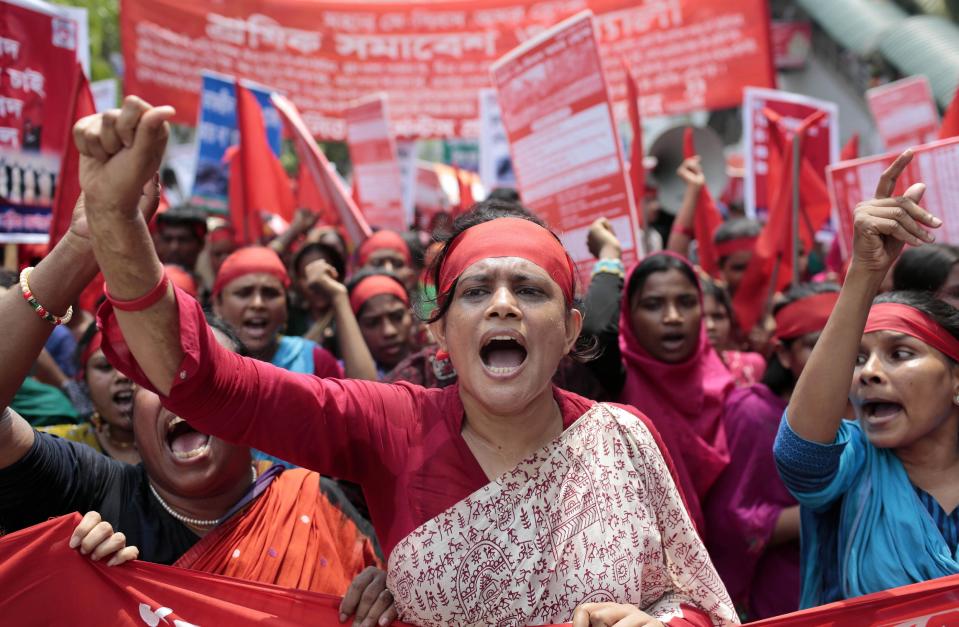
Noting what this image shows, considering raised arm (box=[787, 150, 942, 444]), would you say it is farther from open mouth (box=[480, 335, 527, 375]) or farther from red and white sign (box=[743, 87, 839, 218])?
red and white sign (box=[743, 87, 839, 218])

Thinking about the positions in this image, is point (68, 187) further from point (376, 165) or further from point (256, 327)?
point (376, 165)

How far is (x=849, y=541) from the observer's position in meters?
2.28

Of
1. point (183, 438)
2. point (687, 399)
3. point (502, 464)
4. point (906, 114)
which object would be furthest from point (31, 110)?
point (906, 114)

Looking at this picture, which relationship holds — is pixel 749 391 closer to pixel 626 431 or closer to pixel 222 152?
pixel 626 431

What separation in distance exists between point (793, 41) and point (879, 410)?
21113 mm

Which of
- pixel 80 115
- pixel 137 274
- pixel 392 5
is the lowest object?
pixel 137 274

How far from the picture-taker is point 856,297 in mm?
2076

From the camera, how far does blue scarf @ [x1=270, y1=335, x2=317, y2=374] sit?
12.3ft

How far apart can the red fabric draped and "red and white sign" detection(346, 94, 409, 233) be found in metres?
3.75

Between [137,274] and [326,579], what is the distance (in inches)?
47.0

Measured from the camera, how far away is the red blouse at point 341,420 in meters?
1.60

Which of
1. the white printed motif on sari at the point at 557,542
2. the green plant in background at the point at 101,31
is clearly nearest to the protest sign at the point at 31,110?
the white printed motif on sari at the point at 557,542

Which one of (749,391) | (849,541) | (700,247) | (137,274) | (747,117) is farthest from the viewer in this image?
(747,117)

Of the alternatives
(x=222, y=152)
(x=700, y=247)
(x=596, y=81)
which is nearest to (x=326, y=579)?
(x=596, y=81)
